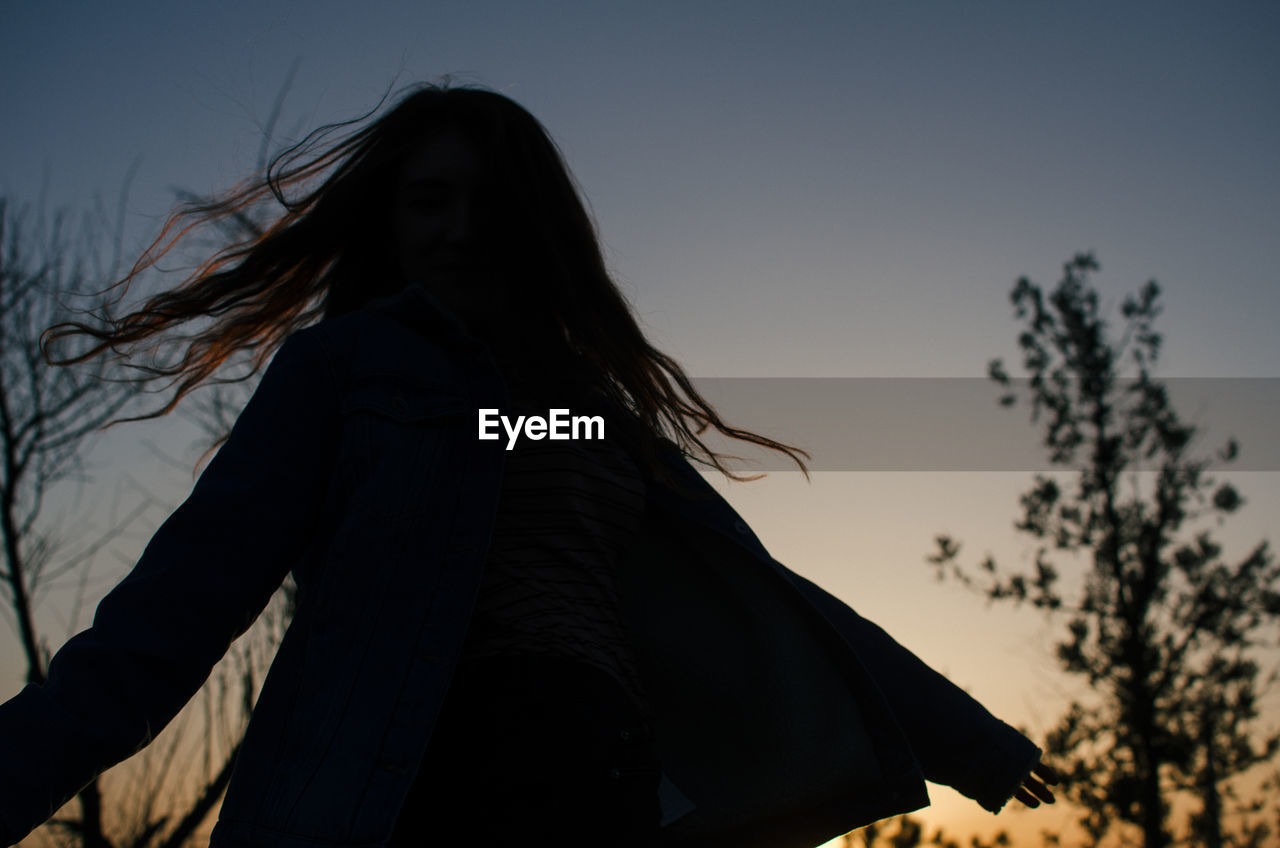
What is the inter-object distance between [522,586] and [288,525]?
15.3 inches

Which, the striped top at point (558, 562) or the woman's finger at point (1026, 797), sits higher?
the striped top at point (558, 562)

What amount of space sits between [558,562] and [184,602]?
0.62 m

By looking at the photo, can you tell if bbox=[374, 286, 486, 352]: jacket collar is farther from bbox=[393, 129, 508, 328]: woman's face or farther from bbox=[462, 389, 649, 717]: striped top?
bbox=[462, 389, 649, 717]: striped top

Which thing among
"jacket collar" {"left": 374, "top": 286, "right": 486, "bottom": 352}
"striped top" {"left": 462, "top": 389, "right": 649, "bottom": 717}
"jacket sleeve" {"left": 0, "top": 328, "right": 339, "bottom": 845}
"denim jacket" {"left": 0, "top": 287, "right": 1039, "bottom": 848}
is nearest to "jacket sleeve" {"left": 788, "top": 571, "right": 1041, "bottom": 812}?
"denim jacket" {"left": 0, "top": 287, "right": 1039, "bottom": 848}

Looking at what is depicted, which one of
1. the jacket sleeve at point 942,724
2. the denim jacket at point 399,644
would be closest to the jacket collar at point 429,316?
the denim jacket at point 399,644

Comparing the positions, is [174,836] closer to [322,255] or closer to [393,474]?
[322,255]

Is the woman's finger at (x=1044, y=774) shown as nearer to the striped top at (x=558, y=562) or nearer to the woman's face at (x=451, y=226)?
the striped top at (x=558, y=562)

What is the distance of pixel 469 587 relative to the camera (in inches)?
61.1

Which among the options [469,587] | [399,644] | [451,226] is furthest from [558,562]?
[451,226]

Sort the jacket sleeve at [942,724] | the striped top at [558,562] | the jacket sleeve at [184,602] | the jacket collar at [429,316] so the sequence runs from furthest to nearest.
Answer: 1. the jacket sleeve at [942,724]
2. the jacket collar at [429,316]
3. the striped top at [558,562]
4. the jacket sleeve at [184,602]

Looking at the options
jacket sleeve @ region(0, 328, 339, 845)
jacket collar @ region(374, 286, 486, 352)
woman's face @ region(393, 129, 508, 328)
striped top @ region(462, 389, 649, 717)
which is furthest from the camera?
woman's face @ region(393, 129, 508, 328)

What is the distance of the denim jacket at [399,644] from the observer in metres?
1.25

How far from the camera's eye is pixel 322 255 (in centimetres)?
229

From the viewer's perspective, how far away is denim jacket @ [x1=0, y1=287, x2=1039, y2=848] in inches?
49.4
